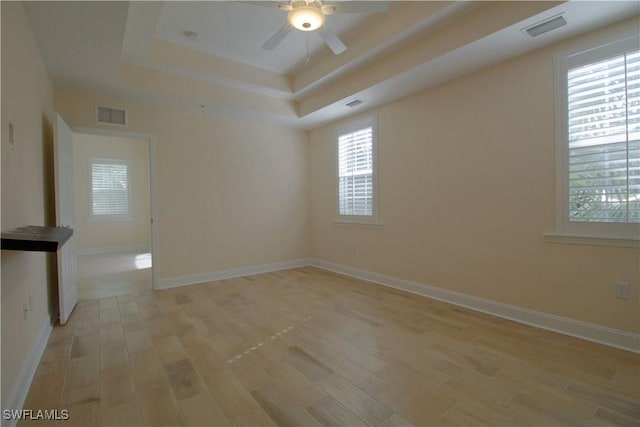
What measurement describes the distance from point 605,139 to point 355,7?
91.9 inches

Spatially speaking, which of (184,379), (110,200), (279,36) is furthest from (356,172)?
(110,200)

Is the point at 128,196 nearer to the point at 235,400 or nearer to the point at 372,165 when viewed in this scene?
the point at 372,165

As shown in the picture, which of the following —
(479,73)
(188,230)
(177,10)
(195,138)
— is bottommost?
(188,230)

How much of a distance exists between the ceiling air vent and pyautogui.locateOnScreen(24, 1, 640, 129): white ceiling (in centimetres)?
20

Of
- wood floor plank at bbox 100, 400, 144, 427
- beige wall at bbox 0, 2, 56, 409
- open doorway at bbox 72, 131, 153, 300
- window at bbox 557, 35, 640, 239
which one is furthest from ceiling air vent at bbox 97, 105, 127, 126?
window at bbox 557, 35, 640, 239

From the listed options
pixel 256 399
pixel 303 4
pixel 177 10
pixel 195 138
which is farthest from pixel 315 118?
pixel 256 399

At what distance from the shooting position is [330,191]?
5496mm

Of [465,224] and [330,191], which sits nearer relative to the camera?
[465,224]

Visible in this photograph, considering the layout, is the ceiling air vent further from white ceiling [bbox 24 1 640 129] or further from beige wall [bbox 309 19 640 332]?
beige wall [bbox 309 19 640 332]

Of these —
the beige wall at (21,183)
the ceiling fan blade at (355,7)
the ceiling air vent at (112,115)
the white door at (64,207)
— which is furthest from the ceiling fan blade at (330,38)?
the ceiling air vent at (112,115)

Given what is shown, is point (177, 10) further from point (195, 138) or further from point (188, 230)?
point (188, 230)

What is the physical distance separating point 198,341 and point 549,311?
327 cm

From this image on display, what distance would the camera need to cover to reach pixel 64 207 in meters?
3.28

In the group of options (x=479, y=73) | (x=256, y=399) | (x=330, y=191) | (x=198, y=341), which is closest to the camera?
(x=256, y=399)
